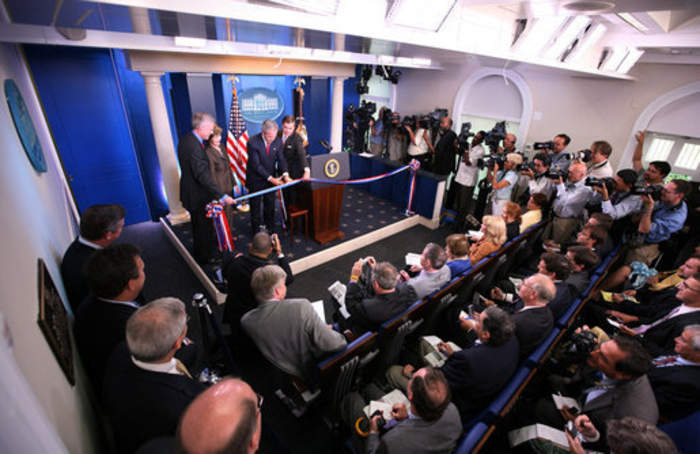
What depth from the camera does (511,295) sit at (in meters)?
3.27

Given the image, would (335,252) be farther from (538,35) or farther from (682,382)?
(682,382)

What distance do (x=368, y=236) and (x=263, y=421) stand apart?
318cm

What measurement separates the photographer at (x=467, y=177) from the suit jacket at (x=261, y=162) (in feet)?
10.3

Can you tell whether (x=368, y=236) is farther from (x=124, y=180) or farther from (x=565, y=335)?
(x=124, y=180)

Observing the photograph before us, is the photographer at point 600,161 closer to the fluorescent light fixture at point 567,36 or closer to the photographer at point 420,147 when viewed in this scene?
the fluorescent light fixture at point 567,36

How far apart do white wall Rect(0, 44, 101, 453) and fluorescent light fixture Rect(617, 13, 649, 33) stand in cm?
467

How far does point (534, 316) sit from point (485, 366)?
2.15 ft

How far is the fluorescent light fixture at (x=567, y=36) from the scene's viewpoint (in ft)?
10.0

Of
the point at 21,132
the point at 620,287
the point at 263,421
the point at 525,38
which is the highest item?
the point at 525,38

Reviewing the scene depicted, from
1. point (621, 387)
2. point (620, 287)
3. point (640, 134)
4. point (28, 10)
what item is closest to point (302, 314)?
point (621, 387)

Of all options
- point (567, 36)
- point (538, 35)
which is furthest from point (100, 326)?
point (567, 36)

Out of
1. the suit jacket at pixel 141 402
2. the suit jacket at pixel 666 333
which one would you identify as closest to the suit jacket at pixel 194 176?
the suit jacket at pixel 141 402

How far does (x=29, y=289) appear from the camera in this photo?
4.14 ft

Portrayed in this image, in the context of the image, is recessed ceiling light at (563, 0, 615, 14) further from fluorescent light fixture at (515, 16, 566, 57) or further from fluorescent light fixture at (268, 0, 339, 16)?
fluorescent light fixture at (268, 0, 339, 16)
